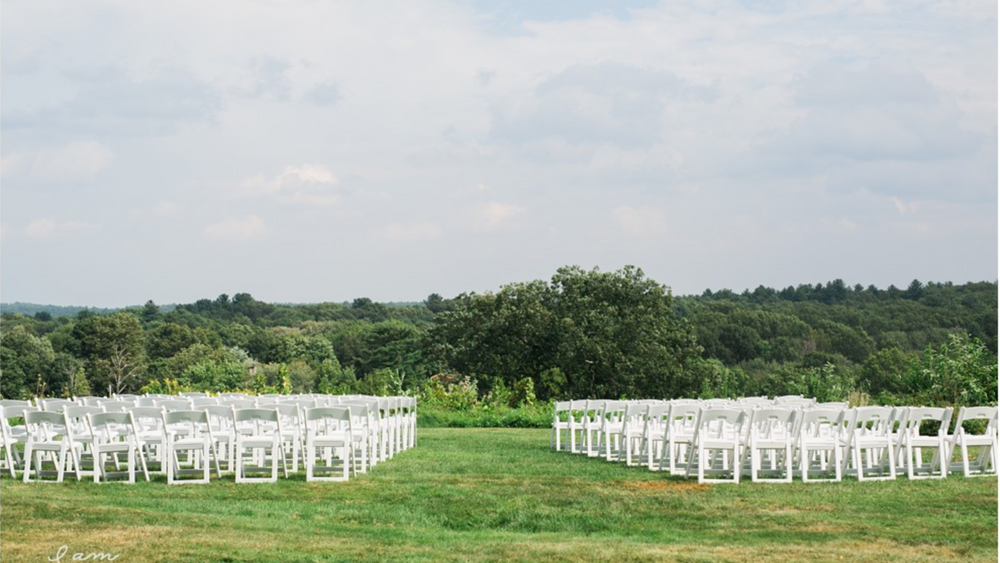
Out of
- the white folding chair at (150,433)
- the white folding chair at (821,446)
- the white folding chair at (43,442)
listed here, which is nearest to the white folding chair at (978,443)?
the white folding chair at (821,446)

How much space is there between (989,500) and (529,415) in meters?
16.3

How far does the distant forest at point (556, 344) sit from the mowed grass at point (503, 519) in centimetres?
999

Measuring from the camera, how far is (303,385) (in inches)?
2352

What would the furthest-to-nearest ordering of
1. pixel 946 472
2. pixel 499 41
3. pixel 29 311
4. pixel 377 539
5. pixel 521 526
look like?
pixel 29 311
pixel 499 41
pixel 946 472
pixel 521 526
pixel 377 539

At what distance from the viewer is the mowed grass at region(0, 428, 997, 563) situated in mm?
8094

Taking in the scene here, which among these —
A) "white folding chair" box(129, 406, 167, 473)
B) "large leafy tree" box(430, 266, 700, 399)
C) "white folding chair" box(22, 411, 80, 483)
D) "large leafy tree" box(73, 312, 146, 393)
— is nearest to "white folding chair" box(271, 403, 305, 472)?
"white folding chair" box(129, 406, 167, 473)

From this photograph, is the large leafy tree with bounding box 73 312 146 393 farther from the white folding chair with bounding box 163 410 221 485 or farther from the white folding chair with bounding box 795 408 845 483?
the white folding chair with bounding box 795 408 845 483

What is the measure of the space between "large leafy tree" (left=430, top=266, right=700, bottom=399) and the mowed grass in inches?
1185

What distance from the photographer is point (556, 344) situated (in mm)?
45000

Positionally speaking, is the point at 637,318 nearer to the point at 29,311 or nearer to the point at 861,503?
the point at 861,503

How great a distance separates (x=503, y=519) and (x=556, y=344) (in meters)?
35.1

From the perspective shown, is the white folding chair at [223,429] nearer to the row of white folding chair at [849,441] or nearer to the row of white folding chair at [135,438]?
the row of white folding chair at [135,438]

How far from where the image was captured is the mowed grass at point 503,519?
8094 mm

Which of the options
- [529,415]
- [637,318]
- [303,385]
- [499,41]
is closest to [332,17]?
[499,41]
